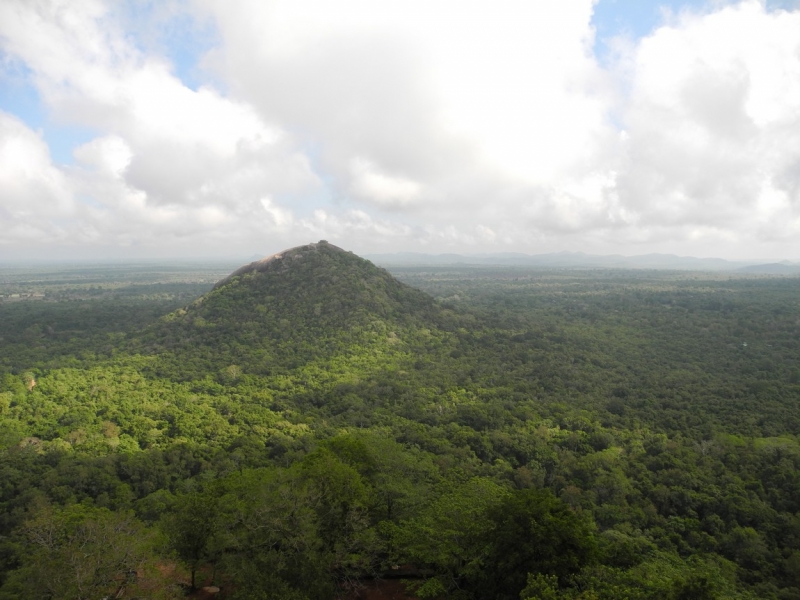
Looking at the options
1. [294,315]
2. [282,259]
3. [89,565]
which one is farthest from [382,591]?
[282,259]

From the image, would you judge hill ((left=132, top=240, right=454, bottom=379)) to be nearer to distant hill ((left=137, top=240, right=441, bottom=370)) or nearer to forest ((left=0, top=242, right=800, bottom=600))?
distant hill ((left=137, top=240, right=441, bottom=370))

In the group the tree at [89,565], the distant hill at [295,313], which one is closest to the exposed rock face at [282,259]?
the distant hill at [295,313]

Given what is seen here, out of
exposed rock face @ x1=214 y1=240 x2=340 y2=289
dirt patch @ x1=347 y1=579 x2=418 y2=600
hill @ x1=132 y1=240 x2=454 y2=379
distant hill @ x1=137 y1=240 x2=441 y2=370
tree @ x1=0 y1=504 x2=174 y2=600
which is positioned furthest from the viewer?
exposed rock face @ x1=214 y1=240 x2=340 y2=289

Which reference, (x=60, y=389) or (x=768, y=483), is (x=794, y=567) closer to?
(x=768, y=483)

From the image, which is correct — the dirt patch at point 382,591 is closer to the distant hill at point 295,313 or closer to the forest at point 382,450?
the forest at point 382,450

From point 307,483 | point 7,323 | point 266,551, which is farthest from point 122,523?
point 7,323

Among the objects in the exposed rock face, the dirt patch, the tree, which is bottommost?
the dirt patch

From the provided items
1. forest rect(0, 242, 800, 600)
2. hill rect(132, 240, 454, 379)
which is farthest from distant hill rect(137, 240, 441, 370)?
forest rect(0, 242, 800, 600)
